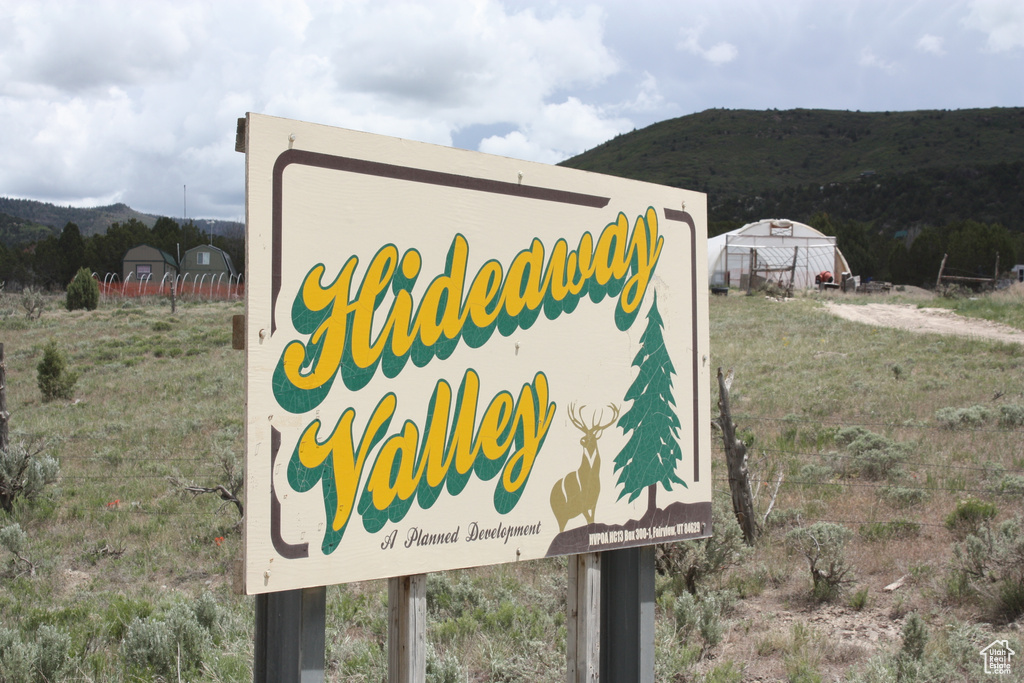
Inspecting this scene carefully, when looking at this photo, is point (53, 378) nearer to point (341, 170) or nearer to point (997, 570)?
point (341, 170)

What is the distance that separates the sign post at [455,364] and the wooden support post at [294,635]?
0.46 feet

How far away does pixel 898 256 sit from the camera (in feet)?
157

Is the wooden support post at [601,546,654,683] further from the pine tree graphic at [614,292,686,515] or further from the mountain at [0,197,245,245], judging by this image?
the mountain at [0,197,245,245]

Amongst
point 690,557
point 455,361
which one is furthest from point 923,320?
point 455,361

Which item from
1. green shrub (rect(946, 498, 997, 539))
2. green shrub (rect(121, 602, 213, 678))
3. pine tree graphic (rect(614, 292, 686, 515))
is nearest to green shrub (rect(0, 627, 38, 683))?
green shrub (rect(121, 602, 213, 678))

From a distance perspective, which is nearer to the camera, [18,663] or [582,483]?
[582,483]

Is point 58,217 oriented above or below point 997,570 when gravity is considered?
above

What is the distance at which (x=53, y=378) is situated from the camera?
14.3m

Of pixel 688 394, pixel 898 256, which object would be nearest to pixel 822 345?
pixel 688 394

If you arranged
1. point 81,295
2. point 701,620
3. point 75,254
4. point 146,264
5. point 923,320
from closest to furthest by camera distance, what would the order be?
1. point 701,620
2. point 923,320
3. point 81,295
4. point 146,264
5. point 75,254

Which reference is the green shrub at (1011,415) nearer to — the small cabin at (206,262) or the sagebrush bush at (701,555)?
the sagebrush bush at (701,555)

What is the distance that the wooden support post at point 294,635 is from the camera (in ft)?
6.77

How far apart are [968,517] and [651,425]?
553cm

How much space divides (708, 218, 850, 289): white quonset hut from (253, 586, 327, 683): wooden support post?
117 feet
